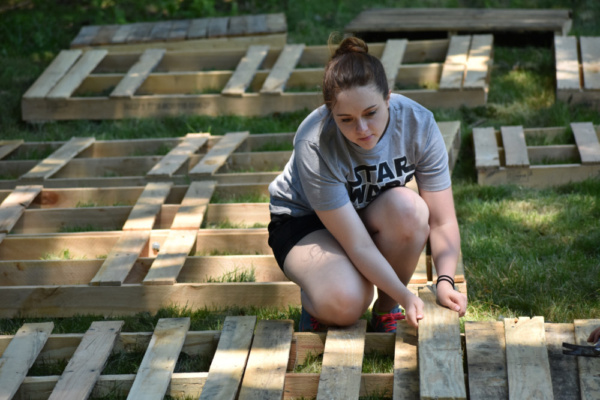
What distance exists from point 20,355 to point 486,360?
1.73 m

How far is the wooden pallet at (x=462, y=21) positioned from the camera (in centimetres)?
722

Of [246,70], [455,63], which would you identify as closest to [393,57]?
[455,63]

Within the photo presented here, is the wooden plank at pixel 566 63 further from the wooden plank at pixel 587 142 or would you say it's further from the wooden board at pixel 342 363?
the wooden board at pixel 342 363

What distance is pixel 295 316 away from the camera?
330 cm

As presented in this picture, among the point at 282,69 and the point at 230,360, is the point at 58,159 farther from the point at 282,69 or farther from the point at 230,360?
the point at 230,360

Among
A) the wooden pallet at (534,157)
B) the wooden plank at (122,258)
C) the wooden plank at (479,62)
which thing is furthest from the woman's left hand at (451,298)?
the wooden plank at (479,62)

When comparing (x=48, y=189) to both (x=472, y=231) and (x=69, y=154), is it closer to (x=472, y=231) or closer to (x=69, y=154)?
(x=69, y=154)

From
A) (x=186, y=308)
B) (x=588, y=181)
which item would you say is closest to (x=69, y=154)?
(x=186, y=308)

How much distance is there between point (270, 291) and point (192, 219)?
0.85 meters

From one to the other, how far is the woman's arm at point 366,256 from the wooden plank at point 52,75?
4195mm

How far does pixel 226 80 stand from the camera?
21.7ft

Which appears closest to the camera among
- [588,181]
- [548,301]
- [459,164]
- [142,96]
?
[548,301]

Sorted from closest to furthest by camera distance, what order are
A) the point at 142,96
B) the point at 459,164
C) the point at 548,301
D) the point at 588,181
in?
the point at 548,301 → the point at 588,181 → the point at 459,164 → the point at 142,96

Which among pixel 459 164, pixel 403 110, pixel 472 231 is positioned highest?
pixel 403 110
